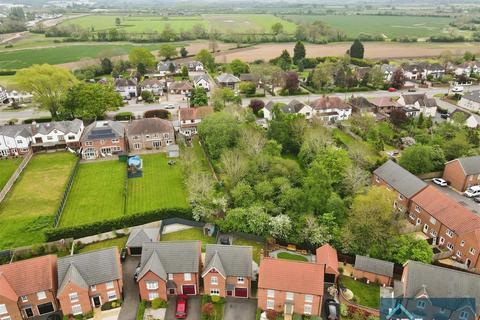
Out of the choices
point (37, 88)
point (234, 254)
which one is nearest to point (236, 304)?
point (234, 254)

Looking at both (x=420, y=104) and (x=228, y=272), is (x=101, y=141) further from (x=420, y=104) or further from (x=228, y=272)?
(x=420, y=104)

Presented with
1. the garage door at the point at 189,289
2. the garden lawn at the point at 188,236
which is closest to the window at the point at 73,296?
the garage door at the point at 189,289

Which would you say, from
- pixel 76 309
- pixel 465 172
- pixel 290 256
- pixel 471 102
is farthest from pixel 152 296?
pixel 471 102

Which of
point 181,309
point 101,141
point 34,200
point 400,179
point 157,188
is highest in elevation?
point 101,141

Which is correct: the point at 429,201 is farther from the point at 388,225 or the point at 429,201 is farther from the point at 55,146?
the point at 55,146

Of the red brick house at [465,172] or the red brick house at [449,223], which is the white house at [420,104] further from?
the red brick house at [449,223]
